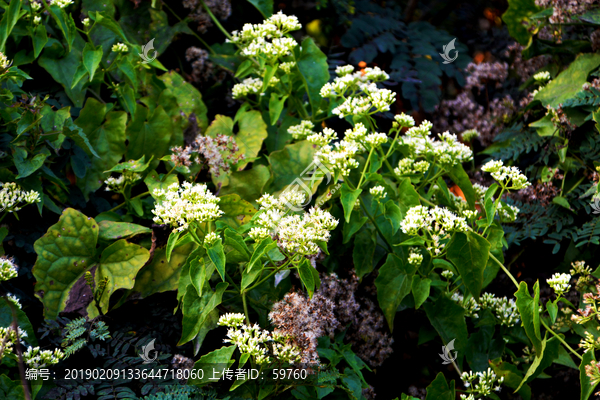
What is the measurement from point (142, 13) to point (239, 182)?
3.54ft

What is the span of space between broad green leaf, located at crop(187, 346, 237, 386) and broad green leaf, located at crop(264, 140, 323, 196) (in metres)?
0.67

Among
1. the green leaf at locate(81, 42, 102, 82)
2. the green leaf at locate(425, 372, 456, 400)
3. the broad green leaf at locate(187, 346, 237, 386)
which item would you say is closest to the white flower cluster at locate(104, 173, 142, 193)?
the green leaf at locate(81, 42, 102, 82)

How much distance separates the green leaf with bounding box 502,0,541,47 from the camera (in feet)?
8.20

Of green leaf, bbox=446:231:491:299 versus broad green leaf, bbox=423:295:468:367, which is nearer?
green leaf, bbox=446:231:491:299

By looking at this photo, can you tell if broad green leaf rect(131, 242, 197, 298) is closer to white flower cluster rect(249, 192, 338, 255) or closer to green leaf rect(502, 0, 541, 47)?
white flower cluster rect(249, 192, 338, 255)

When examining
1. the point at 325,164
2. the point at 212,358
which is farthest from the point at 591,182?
the point at 212,358

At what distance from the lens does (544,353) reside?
155cm

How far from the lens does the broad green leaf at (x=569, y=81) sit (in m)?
2.12

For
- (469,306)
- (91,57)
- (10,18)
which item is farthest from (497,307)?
(10,18)

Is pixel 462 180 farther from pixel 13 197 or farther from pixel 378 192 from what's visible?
pixel 13 197

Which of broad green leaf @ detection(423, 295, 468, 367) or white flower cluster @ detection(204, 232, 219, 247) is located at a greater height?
white flower cluster @ detection(204, 232, 219, 247)

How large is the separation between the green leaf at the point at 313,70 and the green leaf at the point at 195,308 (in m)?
0.90

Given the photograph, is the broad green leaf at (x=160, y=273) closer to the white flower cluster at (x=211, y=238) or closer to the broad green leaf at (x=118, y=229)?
the broad green leaf at (x=118, y=229)

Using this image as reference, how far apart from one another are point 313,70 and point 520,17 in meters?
1.27
